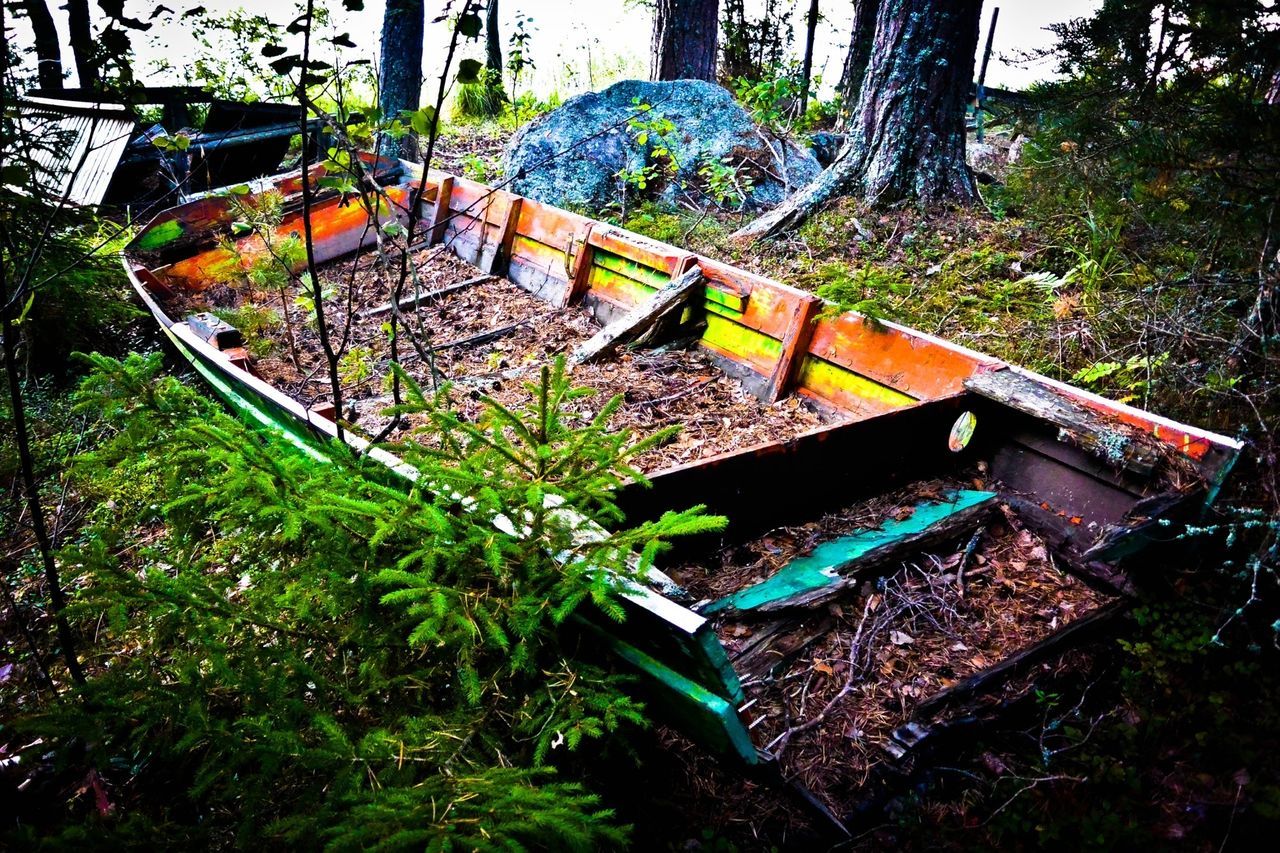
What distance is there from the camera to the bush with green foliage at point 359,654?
1.58 meters

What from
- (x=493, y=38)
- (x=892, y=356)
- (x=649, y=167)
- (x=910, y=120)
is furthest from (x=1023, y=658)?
(x=493, y=38)

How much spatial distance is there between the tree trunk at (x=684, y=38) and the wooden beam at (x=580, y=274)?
492 centimetres

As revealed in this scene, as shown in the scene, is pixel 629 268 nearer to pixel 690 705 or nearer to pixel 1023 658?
pixel 1023 658

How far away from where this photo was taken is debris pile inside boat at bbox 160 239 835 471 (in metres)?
4.01

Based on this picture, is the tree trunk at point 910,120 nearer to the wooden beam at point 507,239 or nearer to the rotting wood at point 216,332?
the wooden beam at point 507,239

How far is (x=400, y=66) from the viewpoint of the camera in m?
9.27

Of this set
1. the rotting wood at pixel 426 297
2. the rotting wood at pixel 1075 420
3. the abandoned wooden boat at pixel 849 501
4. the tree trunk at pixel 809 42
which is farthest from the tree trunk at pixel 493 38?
the rotting wood at pixel 1075 420

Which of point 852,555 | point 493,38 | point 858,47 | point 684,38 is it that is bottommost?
point 852,555

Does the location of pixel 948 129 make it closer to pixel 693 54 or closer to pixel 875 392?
pixel 875 392

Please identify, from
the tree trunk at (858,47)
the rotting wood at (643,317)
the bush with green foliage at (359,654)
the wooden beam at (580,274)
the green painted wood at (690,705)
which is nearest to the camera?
the bush with green foliage at (359,654)

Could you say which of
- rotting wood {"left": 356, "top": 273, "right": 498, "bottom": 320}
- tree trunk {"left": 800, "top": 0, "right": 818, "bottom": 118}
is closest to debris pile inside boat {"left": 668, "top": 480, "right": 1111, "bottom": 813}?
rotting wood {"left": 356, "top": 273, "right": 498, "bottom": 320}

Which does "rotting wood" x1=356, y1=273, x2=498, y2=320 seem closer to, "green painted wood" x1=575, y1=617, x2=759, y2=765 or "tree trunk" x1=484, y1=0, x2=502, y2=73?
"green painted wood" x1=575, y1=617, x2=759, y2=765

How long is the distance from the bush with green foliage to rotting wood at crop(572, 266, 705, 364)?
222 cm

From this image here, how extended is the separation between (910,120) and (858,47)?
4787mm
